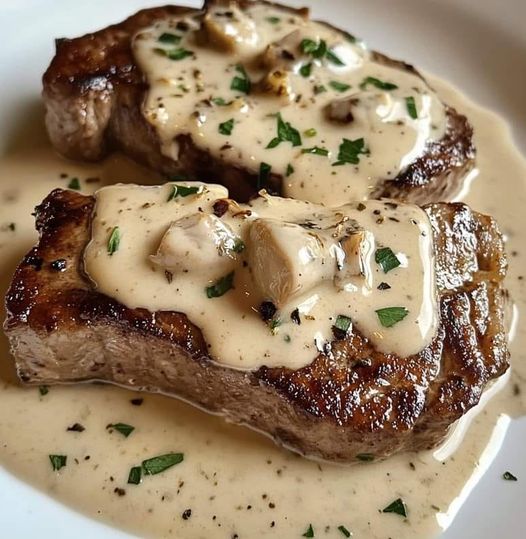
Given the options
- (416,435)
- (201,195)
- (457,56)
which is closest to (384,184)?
(201,195)

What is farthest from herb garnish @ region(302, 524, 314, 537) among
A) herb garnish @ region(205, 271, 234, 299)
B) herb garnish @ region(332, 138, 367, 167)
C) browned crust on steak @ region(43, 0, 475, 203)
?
herb garnish @ region(332, 138, 367, 167)

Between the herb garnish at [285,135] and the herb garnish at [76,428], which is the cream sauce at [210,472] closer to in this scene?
the herb garnish at [76,428]

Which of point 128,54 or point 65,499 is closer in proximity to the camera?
point 65,499

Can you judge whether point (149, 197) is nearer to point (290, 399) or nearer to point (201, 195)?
point (201, 195)

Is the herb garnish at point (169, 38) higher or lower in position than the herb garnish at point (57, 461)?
higher

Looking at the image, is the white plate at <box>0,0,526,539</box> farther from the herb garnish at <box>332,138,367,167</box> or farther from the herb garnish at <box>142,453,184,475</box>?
the herb garnish at <box>142,453,184,475</box>

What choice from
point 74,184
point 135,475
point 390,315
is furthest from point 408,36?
point 135,475

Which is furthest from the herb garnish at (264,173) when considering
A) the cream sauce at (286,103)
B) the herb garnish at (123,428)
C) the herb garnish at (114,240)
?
the herb garnish at (123,428)
